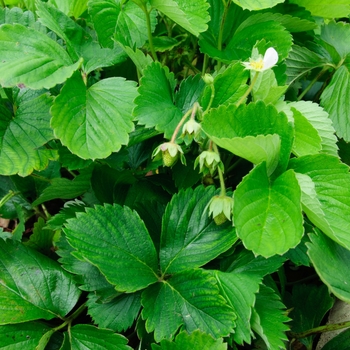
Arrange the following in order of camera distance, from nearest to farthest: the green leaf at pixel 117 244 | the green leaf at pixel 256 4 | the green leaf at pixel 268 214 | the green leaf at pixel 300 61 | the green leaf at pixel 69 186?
the green leaf at pixel 268 214
the green leaf at pixel 117 244
the green leaf at pixel 256 4
the green leaf at pixel 69 186
the green leaf at pixel 300 61

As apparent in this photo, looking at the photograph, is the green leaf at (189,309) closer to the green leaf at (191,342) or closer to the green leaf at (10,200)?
the green leaf at (191,342)

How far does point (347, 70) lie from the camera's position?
1105 mm

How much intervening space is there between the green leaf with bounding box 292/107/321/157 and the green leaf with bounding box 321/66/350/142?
0.25 metres

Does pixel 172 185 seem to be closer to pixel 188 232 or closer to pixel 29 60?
pixel 188 232

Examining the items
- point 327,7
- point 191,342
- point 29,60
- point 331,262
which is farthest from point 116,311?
point 327,7

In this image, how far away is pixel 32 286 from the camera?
2.97 feet

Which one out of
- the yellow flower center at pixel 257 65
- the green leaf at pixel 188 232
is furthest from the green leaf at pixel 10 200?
the yellow flower center at pixel 257 65

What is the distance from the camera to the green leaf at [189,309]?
771 mm

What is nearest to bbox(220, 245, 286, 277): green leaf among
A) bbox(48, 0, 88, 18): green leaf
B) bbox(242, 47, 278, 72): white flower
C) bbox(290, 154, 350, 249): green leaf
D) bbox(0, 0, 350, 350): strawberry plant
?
bbox(0, 0, 350, 350): strawberry plant

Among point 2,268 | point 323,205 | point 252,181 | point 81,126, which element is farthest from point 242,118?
point 2,268

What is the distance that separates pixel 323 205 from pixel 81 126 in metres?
0.50

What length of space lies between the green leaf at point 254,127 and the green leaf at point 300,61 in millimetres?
435

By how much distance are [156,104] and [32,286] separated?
0.47m

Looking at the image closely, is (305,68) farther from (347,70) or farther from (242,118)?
(242,118)
